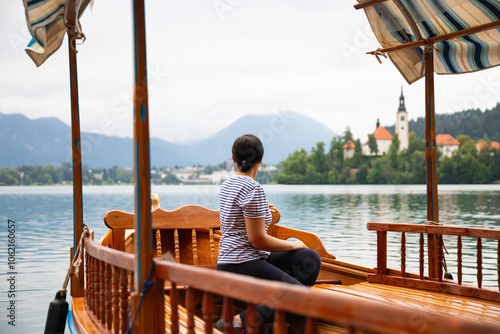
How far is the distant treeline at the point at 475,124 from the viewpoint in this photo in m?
88.9

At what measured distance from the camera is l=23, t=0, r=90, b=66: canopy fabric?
379 centimetres

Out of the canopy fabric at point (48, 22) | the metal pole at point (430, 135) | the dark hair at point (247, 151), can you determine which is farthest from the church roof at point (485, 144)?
the dark hair at point (247, 151)

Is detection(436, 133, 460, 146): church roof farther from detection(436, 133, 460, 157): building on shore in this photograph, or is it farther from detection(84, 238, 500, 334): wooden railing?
detection(84, 238, 500, 334): wooden railing

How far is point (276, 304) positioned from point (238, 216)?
1.35 meters

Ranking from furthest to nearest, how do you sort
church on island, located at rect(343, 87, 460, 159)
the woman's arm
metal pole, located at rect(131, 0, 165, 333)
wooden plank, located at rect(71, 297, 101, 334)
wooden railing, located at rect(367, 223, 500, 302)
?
church on island, located at rect(343, 87, 460, 159), wooden railing, located at rect(367, 223, 500, 302), wooden plank, located at rect(71, 297, 101, 334), the woman's arm, metal pole, located at rect(131, 0, 165, 333)

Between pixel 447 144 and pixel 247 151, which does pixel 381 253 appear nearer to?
pixel 247 151

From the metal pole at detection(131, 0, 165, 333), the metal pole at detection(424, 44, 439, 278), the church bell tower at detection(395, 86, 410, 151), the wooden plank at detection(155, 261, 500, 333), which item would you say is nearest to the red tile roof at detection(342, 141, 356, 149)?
the church bell tower at detection(395, 86, 410, 151)

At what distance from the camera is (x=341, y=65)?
134250 millimetres

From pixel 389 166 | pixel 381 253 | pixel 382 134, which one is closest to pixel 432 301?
pixel 381 253

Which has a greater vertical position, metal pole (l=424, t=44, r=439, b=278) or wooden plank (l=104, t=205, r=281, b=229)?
metal pole (l=424, t=44, r=439, b=278)

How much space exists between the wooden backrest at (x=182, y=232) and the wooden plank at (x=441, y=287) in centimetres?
120

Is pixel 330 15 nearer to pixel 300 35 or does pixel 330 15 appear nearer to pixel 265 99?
pixel 300 35

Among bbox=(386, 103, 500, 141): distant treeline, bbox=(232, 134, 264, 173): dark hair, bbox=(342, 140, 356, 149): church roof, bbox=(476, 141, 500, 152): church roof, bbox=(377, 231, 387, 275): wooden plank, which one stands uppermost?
bbox=(386, 103, 500, 141): distant treeline

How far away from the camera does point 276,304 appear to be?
64.9 inches
